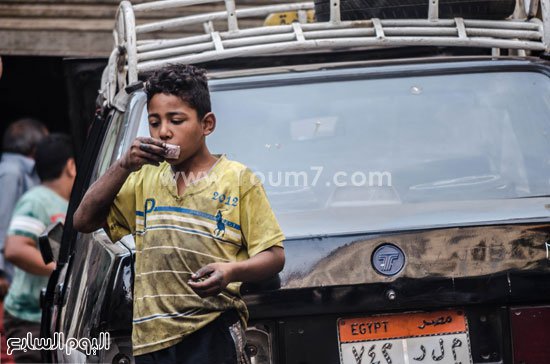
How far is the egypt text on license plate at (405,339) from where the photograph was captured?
3514 millimetres

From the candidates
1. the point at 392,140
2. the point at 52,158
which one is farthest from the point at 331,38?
the point at 52,158

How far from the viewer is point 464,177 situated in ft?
13.6

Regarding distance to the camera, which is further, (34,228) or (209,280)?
(34,228)

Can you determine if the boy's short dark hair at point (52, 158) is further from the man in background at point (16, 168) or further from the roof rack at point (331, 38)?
the roof rack at point (331, 38)

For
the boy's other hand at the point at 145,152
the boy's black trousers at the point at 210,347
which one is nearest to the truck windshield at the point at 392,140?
the boy's black trousers at the point at 210,347

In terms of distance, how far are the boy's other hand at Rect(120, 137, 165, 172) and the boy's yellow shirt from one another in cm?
17

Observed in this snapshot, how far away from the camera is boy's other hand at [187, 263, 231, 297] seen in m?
3.04

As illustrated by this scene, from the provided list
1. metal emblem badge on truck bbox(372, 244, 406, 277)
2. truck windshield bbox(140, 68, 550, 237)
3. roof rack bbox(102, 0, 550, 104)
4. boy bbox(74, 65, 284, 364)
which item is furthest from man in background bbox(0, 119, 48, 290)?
metal emblem badge on truck bbox(372, 244, 406, 277)

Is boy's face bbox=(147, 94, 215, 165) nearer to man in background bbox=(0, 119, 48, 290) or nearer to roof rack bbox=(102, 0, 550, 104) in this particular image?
roof rack bbox=(102, 0, 550, 104)

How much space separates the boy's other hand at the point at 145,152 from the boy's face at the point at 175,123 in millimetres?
67

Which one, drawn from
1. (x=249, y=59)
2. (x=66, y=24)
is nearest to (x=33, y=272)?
(x=249, y=59)

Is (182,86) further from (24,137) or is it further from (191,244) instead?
(24,137)

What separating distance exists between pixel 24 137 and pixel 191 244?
4958mm

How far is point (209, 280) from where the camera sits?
3045 mm
